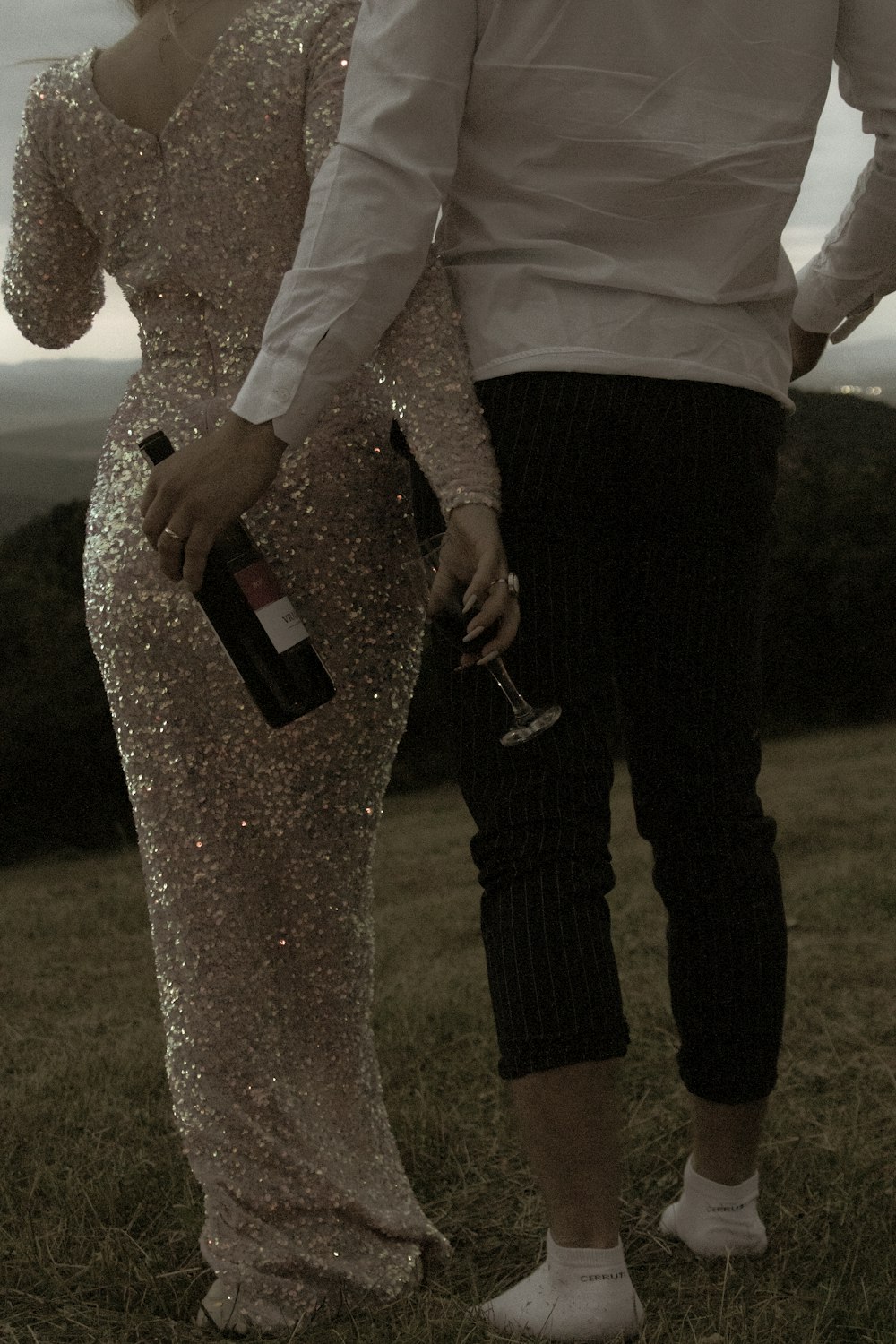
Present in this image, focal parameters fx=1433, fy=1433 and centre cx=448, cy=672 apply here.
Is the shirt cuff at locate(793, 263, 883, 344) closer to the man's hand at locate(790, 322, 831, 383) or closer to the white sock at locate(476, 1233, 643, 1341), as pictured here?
the man's hand at locate(790, 322, 831, 383)

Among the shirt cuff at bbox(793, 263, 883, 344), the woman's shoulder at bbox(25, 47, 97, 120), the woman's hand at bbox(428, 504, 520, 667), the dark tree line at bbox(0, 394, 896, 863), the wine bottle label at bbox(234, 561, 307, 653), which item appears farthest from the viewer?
the dark tree line at bbox(0, 394, 896, 863)

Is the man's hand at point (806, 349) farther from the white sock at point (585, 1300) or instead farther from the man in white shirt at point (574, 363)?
the white sock at point (585, 1300)

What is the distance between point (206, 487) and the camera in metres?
1.41

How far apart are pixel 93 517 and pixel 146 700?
23cm

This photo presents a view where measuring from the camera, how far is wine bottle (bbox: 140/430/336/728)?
4.92 feet

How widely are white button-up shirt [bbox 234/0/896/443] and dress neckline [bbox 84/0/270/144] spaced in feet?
0.78

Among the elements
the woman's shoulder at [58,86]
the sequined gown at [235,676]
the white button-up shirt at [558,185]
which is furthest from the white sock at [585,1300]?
the woman's shoulder at [58,86]

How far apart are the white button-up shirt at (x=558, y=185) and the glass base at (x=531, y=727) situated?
1.09 ft

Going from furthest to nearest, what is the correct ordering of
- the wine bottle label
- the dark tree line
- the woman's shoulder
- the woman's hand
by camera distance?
1. the dark tree line
2. the woman's shoulder
3. the wine bottle label
4. the woman's hand

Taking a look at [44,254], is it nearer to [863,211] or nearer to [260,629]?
[260,629]

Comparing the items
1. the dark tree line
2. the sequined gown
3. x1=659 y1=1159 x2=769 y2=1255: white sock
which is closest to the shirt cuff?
the sequined gown

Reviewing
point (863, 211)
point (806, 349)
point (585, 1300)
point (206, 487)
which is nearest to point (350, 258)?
point (206, 487)

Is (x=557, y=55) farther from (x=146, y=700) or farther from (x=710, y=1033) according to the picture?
(x=710, y=1033)

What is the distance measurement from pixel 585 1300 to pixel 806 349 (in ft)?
4.10
